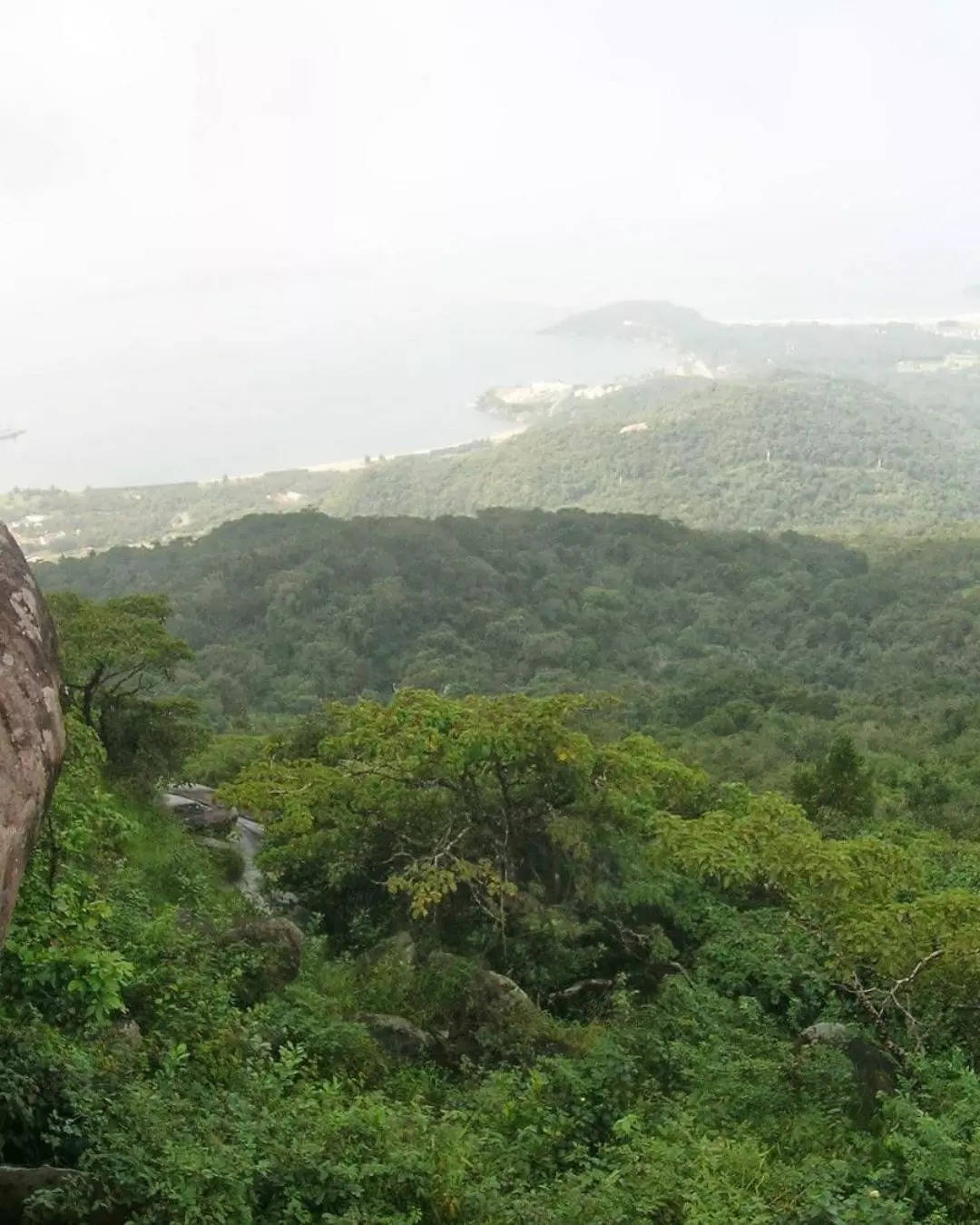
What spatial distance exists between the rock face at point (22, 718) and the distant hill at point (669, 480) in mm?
74684

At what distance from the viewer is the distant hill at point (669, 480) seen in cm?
8219

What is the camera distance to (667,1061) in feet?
17.4

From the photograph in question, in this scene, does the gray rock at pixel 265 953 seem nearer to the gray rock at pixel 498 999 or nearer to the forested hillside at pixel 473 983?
the forested hillside at pixel 473 983

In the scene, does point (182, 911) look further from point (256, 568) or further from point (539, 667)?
point (256, 568)

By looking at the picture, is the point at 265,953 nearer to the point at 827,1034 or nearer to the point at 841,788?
the point at 827,1034

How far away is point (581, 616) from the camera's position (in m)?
52.4

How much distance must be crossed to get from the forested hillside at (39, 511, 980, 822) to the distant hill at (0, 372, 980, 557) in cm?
1984

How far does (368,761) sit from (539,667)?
36.3m

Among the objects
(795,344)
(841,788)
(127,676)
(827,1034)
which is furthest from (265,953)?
(795,344)

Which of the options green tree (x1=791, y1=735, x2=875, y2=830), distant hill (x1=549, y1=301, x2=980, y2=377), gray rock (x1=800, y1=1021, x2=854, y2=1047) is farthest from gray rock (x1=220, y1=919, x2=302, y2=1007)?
distant hill (x1=549, y1=301, x2=980, y2=377)

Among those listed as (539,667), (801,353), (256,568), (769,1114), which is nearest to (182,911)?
(769,1114)

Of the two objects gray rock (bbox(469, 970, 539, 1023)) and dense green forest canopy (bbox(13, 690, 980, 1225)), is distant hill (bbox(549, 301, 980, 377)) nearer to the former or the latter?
dense green forest canopy (bbox(13, 690, 980, 1225))

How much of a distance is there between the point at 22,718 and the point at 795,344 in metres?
183

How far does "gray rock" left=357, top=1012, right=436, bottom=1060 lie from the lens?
219 inches
